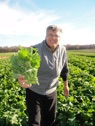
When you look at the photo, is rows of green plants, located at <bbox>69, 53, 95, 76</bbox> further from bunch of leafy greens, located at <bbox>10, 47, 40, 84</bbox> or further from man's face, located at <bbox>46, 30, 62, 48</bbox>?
bunch of leafy greens, located at <bbox>10, 47, 40, 84</bbox>

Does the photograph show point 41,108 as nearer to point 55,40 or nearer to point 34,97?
point 34,97

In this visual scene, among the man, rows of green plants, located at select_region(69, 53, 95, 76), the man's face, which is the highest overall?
the man's face

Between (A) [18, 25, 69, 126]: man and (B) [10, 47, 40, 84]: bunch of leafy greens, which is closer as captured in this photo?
(B) [10, 47, 40, 84]: bunch of leafy greens

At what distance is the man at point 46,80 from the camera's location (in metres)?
4.89

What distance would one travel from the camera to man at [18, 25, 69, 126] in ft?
16.0

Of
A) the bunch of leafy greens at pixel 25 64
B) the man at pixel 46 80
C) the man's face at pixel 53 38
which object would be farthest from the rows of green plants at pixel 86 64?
the bunch of leafy greens at pixel 25 64

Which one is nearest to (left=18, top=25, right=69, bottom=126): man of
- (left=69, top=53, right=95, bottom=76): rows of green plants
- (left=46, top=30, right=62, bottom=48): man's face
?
(left=46, top=30, right=62, bottom=48): man's face

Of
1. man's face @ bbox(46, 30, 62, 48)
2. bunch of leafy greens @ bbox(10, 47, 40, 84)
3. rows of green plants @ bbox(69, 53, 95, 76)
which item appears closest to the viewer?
bunch of leafy greens @ bbox(10, 47, 40, 84)

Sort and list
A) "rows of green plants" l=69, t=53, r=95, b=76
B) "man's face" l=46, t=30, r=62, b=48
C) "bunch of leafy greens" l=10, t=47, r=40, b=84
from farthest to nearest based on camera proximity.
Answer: "rows of green plants" l=69, t=53, r=95, b=76 < "man's face" l=46, t=30, r=62, b=48 < "bunch of leafy greens" l=10, t=47, r=40, b=84

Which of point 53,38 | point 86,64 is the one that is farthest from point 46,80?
point 86,64

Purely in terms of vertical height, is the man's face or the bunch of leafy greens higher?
the man's face

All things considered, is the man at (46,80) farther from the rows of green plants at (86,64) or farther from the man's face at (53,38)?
the rows of green plants at (86,64)

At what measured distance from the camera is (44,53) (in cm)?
504

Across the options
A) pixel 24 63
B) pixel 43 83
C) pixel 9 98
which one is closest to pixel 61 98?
pixel 9 98
